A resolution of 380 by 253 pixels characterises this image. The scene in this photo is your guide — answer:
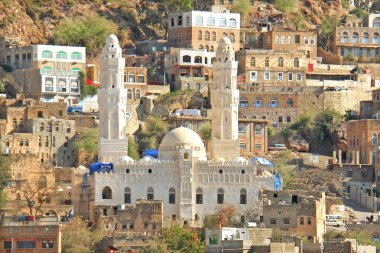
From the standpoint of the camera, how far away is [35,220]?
117m

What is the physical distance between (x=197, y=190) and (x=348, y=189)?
1501cm

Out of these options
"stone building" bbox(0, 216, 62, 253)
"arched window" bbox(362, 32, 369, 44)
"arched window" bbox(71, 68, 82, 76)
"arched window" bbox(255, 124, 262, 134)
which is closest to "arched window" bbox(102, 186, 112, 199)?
"stone building" bbox(0, 216, 62, 253)

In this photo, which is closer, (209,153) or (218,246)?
(218,246)

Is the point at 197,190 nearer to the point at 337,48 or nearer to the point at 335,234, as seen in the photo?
the point at 335,234

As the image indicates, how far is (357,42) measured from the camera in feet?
533

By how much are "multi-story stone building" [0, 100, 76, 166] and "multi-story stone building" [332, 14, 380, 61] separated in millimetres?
25818

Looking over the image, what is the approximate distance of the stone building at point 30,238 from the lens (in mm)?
114500

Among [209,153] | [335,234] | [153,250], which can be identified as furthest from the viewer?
[209,153]

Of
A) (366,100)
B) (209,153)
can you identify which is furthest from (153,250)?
(366,100)

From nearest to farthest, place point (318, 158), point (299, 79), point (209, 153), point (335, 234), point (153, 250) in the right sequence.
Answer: point (153, 250) < point (335, 234) < point (209, 153) < point (318, 158) < point (299, 79)

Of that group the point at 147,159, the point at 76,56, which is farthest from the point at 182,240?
the point at 76,56

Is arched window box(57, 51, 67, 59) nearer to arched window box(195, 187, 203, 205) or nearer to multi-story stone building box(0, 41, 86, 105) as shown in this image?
multi-story stone building box(0, 41, 86, 105)

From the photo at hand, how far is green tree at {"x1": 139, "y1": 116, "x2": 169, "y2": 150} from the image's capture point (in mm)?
141500

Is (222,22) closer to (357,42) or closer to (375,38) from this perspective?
(357,42)
